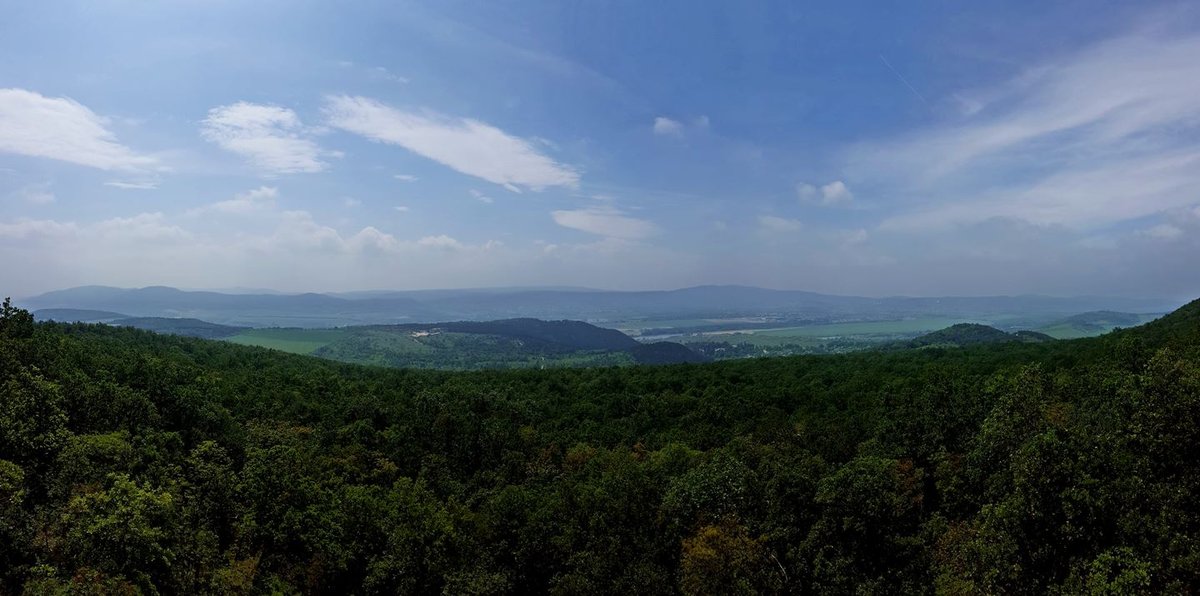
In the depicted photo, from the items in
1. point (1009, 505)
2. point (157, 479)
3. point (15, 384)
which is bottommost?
point (157, 479)

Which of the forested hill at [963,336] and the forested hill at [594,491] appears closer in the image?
the forested hill at [594,491]

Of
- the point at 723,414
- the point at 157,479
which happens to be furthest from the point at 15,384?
the point at 723,414

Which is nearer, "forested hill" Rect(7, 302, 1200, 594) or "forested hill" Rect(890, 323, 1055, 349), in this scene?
"forested hill" Rect(7, 302, 1200, 594)

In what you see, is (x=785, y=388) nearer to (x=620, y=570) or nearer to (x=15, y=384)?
Answer: (x=620, y=570)

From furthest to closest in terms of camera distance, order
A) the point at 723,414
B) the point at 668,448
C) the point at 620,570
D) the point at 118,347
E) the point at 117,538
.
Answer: the point at 118,347
the point at 723,414
the point at 668,448
the point at 620,570
the point at 117,538

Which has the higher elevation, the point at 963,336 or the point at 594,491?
the point at 963,336

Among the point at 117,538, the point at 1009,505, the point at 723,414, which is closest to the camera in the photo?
the point at 1009,505

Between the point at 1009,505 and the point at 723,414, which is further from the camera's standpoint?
the point at 723,414

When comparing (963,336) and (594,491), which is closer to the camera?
(594,491)
